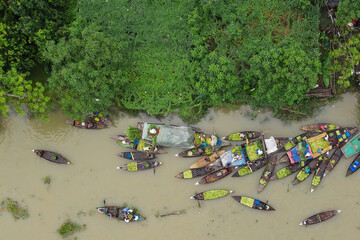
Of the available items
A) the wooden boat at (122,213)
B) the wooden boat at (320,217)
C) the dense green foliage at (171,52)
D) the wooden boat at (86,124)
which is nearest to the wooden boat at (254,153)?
the dense green foliage at (171,52)

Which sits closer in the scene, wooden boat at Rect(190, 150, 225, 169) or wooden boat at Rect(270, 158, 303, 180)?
wooden boat at Rect(270, 158, 303, 180)

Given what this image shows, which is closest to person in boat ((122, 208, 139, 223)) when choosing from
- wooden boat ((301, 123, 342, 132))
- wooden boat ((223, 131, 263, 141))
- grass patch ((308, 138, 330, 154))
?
wooden boat ((223, 131, 263, 141))

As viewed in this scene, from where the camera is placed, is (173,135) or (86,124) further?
(86,124)

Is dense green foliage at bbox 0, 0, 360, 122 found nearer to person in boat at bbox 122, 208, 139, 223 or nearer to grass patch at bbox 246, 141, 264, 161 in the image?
grass patch at bbox 246, 141, 264, 161

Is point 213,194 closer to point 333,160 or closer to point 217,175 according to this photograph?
point 217,175

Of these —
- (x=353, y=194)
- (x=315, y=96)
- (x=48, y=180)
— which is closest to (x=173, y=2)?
(x=315, y=96)

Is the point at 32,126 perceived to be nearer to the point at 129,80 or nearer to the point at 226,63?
the point at 129,80

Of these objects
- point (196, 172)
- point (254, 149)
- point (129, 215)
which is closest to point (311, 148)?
point (254, 149)
